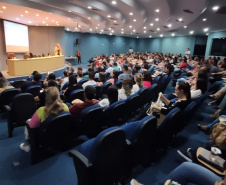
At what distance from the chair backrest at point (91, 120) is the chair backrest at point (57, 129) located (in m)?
0.16

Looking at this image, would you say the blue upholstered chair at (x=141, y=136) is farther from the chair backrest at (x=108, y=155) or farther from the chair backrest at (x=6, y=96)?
the chair backrest at (x=6, y=96)

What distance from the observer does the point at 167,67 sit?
6500 millimetres

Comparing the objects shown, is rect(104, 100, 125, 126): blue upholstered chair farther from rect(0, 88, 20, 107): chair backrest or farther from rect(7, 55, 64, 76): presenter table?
rect(7, 55, 64, 76): presenter table

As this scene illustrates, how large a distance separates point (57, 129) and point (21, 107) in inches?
48.8

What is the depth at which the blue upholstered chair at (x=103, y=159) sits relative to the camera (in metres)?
1.46

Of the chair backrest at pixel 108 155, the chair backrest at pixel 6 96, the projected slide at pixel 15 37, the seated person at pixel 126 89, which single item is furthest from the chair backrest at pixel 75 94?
the projected slide at pixel 15 37

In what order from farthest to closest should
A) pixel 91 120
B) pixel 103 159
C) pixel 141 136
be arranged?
1. pixel 91 120
2. pixel 141 136
3. pixel 103 159

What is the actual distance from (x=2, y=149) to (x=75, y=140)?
3.83 feet

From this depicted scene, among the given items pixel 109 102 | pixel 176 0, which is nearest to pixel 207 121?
pixel 109 102

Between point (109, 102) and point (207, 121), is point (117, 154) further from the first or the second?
point (207, 121)

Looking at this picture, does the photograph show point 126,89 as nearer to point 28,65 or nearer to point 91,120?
point 91,120

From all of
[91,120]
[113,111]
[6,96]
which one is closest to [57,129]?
[91,120]

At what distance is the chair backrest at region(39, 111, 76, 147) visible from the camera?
7.04ft

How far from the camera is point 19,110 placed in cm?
304
